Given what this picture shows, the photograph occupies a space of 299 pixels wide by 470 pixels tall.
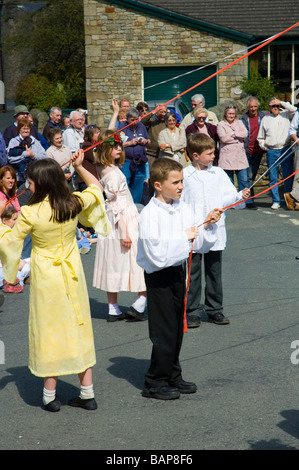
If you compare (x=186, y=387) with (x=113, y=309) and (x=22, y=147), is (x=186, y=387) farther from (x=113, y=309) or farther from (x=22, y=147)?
(x=22, y=147)

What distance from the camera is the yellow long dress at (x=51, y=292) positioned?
16.5ft

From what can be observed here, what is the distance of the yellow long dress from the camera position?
5.04m

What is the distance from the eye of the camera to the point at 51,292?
5.08 m

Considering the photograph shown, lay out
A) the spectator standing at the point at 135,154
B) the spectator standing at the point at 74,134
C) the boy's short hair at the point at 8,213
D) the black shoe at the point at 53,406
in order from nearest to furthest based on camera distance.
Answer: the black shoe at the point at 53,406 → the boy's short hair at the point at 8,213 → the spectator standing at the point at 135,154 → the spectator standing at the point at 74,134

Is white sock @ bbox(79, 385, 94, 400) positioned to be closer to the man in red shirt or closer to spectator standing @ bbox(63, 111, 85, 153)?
spectator standing @ bbox(63, 111, 85, 153)

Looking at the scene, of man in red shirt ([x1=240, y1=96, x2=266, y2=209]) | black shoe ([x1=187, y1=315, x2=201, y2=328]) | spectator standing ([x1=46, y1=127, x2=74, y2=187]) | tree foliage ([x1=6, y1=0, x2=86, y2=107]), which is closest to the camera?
black shoe ([x1=187, y1=315, x2=201, y2=328])

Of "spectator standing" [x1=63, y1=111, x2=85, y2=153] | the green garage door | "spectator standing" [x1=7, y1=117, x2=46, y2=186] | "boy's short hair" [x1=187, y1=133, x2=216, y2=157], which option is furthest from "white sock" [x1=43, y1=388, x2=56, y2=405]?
the green garage door

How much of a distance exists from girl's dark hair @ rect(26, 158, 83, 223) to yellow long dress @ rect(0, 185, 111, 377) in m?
0.05

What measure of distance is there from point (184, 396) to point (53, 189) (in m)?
1.83

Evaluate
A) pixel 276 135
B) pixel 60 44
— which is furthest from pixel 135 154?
pixel 60 44

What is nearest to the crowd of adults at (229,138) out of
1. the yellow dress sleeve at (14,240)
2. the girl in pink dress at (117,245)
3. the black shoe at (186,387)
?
the girl in pink dress at (117,245)

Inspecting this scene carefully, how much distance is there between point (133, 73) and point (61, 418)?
17.8 metres

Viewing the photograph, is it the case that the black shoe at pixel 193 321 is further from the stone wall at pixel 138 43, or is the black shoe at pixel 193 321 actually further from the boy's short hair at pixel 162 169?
the stone wall at pixel 138 43

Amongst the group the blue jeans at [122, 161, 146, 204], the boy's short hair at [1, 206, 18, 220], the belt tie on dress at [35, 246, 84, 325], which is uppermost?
the belt tie on dress at [35, 246, 84, 325]
